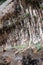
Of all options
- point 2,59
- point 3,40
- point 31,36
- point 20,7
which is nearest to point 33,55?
point 2,59

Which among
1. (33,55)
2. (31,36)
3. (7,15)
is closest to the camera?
(33,55)

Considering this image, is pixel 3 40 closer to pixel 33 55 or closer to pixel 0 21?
pixel 0 21

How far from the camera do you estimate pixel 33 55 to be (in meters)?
4.20

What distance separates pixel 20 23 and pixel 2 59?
5.15 ft

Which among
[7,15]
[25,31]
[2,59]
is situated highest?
[7,15]

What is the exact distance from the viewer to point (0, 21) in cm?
551

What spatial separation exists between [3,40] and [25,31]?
2.15ft

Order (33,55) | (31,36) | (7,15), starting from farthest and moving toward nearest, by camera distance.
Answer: (7,15)
(31,36)
(33,55)

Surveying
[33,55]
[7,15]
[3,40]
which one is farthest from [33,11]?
[33,55]

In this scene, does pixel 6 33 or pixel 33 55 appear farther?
pixel 6 33

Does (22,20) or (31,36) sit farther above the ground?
(22,20)

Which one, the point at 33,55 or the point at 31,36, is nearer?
the point at 33,55

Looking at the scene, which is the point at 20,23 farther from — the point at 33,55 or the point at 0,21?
the point at 33,55

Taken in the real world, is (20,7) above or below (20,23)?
above
